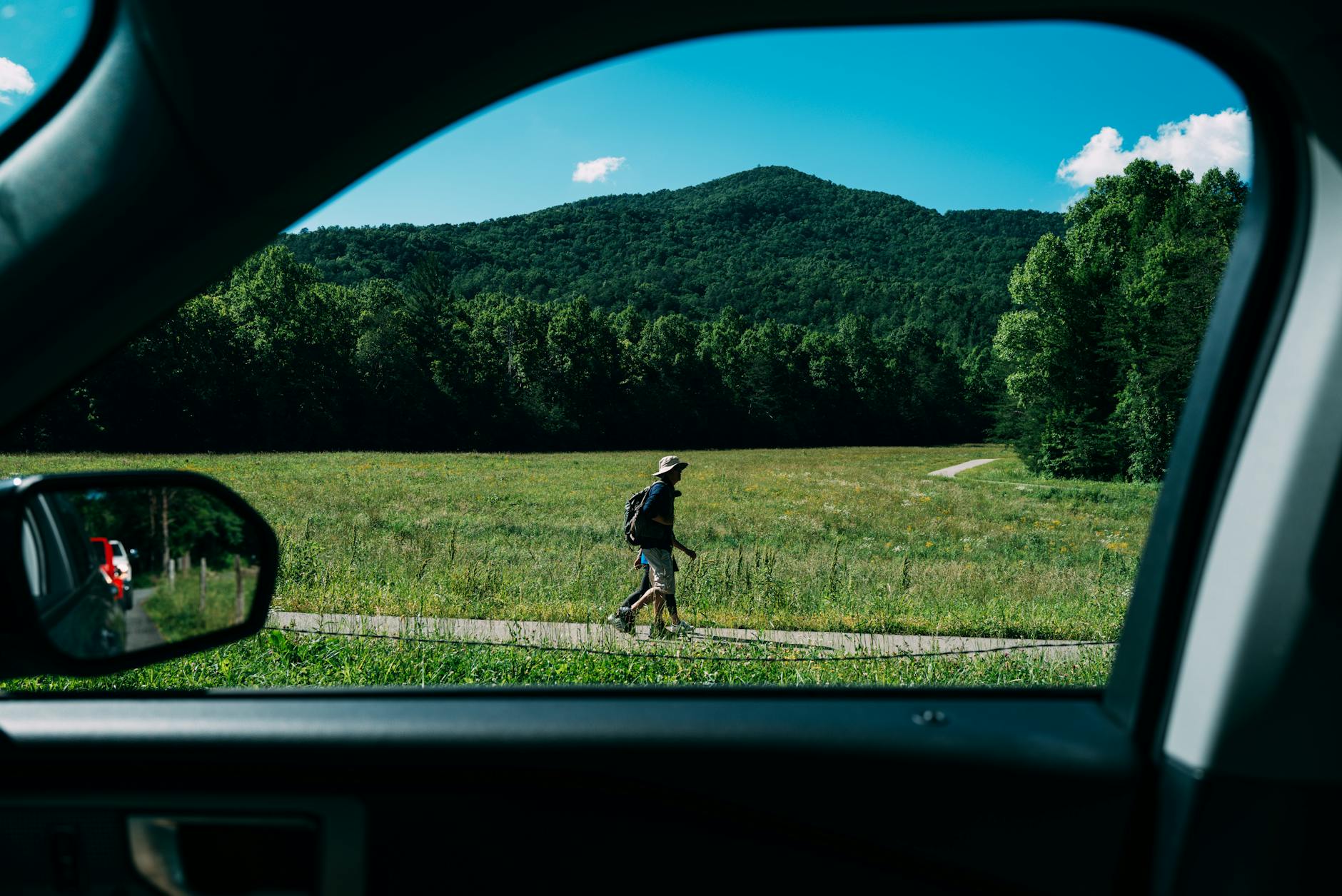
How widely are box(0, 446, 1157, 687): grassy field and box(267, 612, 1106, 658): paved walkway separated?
7.7 inches

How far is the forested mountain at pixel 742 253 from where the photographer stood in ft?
11.1

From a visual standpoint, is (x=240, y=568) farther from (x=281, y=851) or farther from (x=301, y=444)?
(x=301, y=444)

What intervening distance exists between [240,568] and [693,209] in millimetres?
4711

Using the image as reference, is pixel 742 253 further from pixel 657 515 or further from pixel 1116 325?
pixel 1116 325

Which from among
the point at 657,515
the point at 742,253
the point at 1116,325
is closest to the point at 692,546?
the point at 657,515

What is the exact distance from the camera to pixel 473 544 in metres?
12.2

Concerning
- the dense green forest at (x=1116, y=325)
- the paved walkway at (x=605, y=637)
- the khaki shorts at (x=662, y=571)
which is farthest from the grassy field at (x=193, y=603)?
the dense green forest at (x=1116, y=325)

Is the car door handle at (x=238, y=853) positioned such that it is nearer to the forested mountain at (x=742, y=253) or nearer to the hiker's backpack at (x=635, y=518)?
the forested mountain at (x=742, y=253)

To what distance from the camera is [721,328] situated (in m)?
12.0

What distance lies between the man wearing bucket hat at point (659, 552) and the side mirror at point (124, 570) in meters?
5.93

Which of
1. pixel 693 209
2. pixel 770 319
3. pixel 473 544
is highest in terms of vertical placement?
pixel 693 209

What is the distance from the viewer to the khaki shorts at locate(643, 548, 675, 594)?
779 cm

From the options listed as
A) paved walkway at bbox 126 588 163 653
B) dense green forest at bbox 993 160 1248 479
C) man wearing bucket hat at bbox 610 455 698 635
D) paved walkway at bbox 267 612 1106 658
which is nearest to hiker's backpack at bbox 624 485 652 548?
man wearing bucket hat at bbox 610 455 698 635

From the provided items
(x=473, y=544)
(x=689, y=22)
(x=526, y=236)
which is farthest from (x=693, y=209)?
(x=473, y=544)
